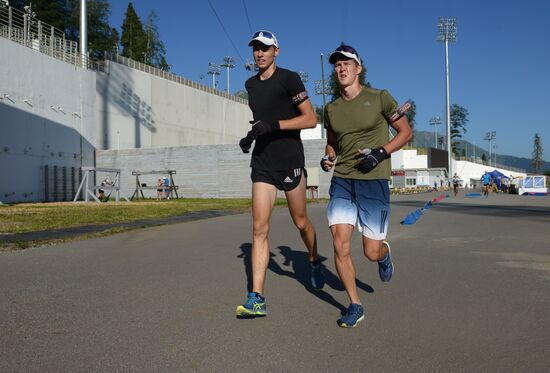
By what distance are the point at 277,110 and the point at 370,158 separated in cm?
97

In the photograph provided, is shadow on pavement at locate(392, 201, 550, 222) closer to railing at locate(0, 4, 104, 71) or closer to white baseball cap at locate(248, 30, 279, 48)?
white baseball cap at locate(248, 30, 279, 48)

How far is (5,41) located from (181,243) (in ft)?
85.6

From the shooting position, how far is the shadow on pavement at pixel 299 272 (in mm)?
5168

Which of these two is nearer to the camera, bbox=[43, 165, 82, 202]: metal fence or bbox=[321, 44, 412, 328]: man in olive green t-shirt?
bbox=[321, 44, 412, 328]: man in olive green t-shirt

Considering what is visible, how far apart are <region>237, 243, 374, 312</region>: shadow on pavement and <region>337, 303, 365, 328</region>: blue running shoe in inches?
17.9

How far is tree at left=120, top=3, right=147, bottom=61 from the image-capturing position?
82.5 metres

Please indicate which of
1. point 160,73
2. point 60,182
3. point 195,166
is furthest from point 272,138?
point 160,73

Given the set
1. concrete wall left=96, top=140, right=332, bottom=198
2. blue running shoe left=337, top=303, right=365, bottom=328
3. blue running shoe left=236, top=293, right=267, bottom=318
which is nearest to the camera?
blue running shoe left=337, top=303, right=365, bottom=328

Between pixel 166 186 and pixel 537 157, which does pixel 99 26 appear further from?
pixel 537 157

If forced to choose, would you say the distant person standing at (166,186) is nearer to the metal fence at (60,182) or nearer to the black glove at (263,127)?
the metal fence at (60,182)

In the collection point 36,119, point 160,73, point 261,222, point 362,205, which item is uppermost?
point 160,73

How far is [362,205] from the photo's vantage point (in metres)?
4.38

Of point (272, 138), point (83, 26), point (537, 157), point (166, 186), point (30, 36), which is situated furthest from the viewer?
point (537, 157)

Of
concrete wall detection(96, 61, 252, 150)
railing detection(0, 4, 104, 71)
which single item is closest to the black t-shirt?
railing detection(0, 4, 104, 71)
